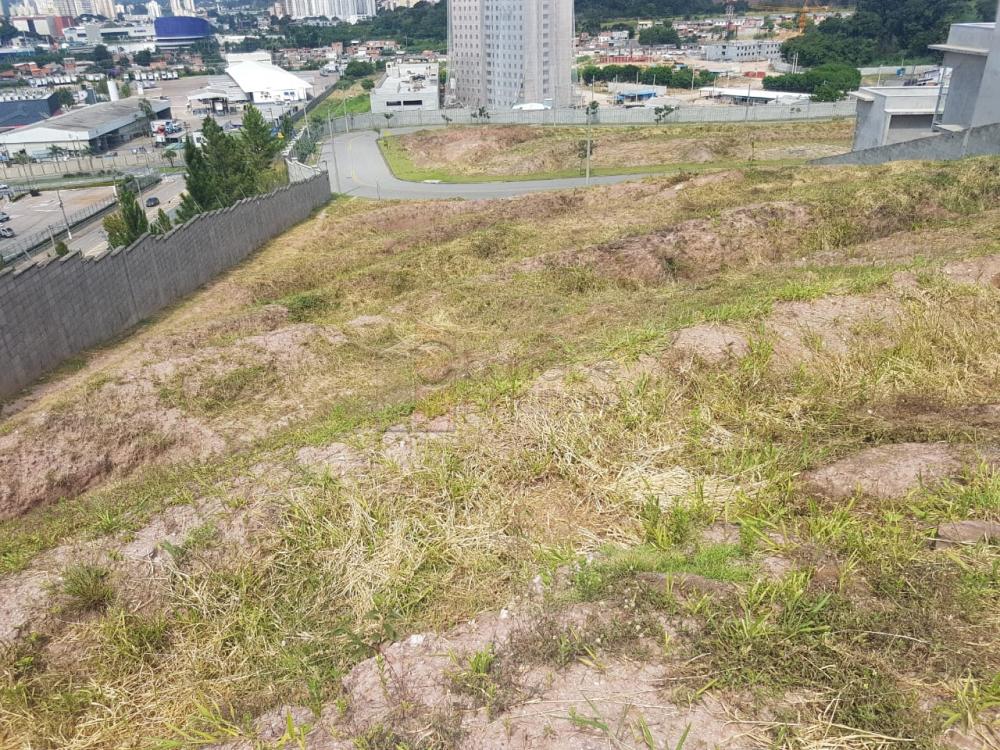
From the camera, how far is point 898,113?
36.4 m

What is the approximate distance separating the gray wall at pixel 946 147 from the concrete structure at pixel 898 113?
4.60m

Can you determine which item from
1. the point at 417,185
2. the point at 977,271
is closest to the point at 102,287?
the point at 977,271

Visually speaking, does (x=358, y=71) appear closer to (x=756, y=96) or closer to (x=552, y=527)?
(x=756, y=96)

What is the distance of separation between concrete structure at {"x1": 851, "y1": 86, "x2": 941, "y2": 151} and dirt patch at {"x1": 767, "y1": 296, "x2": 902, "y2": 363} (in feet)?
98.0

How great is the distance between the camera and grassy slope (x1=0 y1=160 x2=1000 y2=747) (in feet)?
19.5

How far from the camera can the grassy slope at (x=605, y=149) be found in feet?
165

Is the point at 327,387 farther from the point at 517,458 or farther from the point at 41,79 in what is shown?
the point at 41,79

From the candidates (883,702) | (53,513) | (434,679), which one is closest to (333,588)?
(434,679)

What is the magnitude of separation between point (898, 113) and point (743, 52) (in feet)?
396

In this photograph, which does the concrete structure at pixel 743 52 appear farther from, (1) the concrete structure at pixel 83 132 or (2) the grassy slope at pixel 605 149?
(1) the concrete structure at pixel 83 132

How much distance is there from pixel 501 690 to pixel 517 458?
3969mm

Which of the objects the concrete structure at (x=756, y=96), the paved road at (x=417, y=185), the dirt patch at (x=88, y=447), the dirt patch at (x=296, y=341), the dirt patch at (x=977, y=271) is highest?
the concrete structure at (x=756, y=96)

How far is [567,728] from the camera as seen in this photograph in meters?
5.35

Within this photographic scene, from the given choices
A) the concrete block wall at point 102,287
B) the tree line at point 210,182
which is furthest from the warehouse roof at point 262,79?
the concrete block wall at point 102,287
